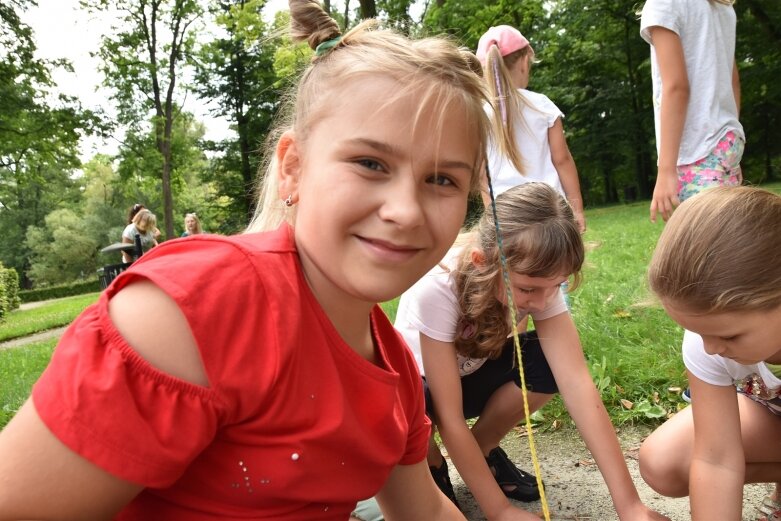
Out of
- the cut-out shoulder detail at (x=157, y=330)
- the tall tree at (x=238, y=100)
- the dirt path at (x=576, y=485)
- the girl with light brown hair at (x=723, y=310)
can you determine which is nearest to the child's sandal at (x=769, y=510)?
the dirt path at (x=576, y=485)

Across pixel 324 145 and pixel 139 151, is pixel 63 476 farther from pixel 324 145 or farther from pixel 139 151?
pixel 139 151

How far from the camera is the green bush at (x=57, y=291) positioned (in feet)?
84.3

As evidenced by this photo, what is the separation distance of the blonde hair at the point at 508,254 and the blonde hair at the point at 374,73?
61 cm

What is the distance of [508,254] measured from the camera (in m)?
2.01

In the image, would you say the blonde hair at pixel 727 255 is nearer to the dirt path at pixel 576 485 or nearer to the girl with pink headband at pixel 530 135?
the dirt path at pixel 576 485

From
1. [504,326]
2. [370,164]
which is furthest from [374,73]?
[504,326]

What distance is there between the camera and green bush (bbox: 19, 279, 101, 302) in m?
25.7

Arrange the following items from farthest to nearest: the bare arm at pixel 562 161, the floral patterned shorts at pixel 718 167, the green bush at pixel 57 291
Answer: the green bush at pixel 57 291, the bare arm at pixel 562 161, the floral patterned shorts at pixel 718 167

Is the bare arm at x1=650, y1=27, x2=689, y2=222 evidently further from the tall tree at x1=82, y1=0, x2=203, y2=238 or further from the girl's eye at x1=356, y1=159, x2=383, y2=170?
the tall tree at x1=82, y1=0, x2=203, y2=238

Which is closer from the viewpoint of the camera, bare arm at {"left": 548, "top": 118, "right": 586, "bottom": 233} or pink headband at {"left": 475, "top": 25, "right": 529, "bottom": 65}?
pink headband at {"left": 475, "top": 25, "right": 529, "bottom": 65}

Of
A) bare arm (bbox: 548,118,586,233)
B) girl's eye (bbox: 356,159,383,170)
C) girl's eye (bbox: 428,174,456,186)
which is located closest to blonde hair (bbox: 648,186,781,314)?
girl's eye (bbox: 428,174,456,186)

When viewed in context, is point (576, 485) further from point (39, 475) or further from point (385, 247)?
point (39, 475)

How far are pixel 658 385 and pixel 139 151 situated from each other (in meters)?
15.9

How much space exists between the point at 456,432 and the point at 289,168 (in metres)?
1.11
